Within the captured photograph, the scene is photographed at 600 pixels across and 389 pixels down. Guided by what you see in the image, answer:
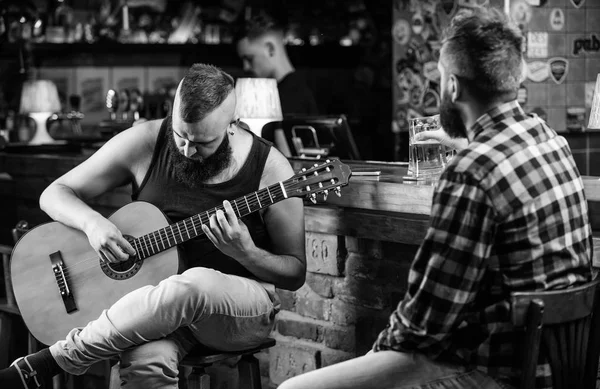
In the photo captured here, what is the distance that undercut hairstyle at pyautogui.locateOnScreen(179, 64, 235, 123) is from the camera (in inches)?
107

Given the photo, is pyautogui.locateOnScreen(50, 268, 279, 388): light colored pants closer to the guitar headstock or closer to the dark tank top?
the dark tank top

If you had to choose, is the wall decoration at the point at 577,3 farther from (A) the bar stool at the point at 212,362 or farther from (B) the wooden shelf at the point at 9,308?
(B) the wooden shelf at the point at 9,308

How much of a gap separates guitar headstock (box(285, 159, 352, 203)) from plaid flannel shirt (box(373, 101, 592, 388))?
702 millimetres

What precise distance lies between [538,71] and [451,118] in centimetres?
309

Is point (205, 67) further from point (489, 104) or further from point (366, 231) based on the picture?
point (489, 104)

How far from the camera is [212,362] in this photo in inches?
105

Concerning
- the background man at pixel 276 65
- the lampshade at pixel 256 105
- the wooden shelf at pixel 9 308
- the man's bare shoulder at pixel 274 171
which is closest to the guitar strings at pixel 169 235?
the man's bare shoulder at pixel 274 171

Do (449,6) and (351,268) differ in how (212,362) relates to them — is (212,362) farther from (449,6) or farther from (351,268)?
(449,6)

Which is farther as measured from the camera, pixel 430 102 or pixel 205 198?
pixel 430 102

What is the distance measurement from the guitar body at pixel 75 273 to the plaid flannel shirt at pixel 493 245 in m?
1.10

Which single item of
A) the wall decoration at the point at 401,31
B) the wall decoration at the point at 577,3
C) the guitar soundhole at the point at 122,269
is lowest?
the guitar soundhole at the point at 122,269

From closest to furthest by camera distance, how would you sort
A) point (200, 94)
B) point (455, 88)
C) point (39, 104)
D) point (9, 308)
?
1. point (455, 88)
2. point (200, 94)
3. point (9, 308)
4. point (39, 104)

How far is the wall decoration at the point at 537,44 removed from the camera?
16.1ft

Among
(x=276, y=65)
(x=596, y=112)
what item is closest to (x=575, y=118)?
(x=276, y=65)
